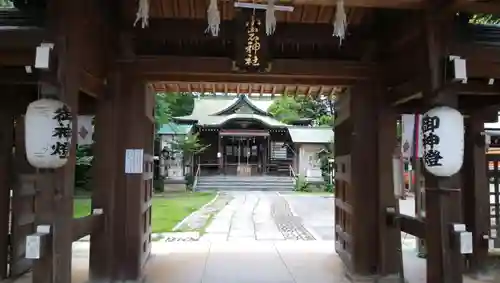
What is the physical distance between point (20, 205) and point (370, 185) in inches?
193

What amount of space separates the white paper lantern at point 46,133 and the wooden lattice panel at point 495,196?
669cm

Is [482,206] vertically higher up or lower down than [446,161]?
lower down

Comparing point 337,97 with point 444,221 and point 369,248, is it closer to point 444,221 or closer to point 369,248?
point 369,248

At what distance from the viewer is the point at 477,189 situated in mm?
6617

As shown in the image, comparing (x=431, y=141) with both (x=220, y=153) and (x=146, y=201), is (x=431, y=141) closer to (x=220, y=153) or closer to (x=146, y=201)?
(x=146, y=201)

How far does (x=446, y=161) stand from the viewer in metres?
4.02

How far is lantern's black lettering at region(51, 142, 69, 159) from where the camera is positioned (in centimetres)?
387

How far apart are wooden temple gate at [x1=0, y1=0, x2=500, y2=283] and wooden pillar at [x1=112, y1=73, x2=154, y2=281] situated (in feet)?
0.04

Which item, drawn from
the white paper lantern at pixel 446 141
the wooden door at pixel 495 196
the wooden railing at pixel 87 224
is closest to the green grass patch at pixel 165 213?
the wooden railing at pixel 87 224

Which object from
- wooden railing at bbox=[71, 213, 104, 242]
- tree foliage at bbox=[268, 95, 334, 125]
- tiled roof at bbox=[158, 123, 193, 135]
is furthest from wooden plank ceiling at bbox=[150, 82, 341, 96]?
tree foliage at bbox=[268, 95, 334, 125]

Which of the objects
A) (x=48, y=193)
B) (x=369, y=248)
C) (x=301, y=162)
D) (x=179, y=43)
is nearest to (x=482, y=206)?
(x=369, y=248)

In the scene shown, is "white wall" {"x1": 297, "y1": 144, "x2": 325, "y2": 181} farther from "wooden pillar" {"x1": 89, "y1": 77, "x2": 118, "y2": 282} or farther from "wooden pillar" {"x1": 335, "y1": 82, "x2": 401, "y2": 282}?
"wooden pillar" {"x1": 89, "y1": 77, "x2": 118, "y2": 282}

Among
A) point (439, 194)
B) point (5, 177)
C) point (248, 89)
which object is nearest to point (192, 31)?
point (248, 89)

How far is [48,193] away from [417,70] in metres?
3.93
